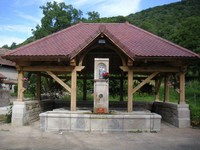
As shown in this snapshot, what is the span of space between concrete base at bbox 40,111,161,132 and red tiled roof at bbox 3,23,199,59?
2.34 m

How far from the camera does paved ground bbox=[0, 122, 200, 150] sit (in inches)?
303

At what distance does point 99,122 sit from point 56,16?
49805 mm

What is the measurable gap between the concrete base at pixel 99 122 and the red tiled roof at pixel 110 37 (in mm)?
2340

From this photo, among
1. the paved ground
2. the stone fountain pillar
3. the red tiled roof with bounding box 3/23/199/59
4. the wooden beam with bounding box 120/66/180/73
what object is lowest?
the paved ground

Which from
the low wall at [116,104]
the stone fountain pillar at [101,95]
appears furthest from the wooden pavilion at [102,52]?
the low wall at [116,104]

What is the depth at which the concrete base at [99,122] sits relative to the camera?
1032cm

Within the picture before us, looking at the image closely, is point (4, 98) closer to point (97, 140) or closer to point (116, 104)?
point (116, 104)

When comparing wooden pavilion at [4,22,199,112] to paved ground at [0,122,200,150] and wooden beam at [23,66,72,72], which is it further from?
paved ground at [0,122,200,150]

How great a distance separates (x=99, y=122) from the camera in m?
10.3

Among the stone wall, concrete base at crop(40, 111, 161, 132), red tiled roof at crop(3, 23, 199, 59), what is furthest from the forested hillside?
concrete base at crop(40, 111, 161, 132)

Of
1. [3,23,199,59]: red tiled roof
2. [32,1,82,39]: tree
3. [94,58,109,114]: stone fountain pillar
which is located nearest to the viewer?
Result: [94,58,109,114]: stone fountain pillar

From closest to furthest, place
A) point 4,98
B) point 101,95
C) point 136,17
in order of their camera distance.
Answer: point 101,95 < point 4,98 < point 136,17

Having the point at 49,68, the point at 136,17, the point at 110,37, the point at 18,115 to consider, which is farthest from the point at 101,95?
the point at 136,17

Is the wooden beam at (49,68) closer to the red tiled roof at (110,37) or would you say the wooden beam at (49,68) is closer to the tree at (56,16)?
the red tiled roof at (110,37)
